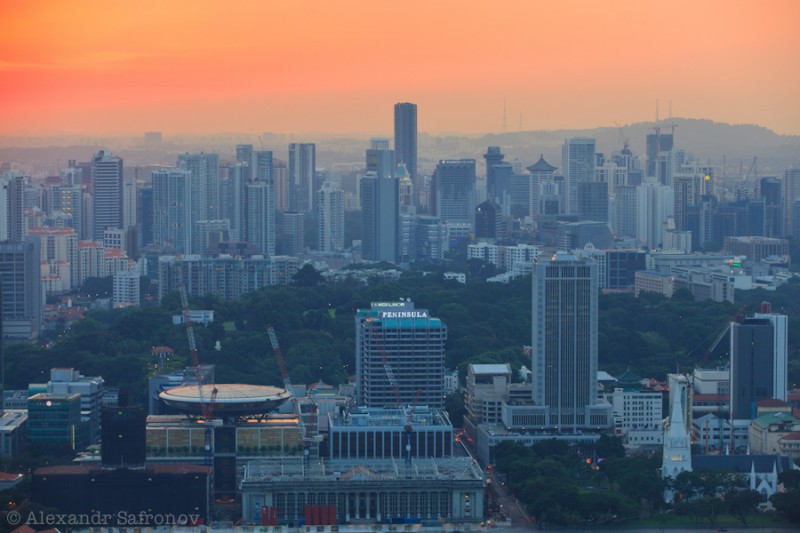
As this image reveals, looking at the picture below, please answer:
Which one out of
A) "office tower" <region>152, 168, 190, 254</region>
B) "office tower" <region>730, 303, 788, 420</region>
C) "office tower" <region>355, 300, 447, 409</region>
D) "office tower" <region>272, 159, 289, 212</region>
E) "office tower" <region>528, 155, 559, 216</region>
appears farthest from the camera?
"office tower" <region>528, 155, 559, 216</region>

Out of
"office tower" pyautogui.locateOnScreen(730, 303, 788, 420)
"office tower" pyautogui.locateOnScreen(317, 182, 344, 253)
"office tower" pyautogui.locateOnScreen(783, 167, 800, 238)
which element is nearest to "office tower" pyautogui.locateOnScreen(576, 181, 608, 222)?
"office tower" pyautogui.locateOnScreen(783, 167, 800, 238)

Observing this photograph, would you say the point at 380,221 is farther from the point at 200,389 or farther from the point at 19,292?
the point at 200,389

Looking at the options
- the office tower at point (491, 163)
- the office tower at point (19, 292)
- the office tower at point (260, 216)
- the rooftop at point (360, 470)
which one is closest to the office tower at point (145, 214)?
the office tower at point (260, 216)

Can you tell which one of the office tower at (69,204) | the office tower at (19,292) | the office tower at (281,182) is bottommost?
the office tower at (19,292)

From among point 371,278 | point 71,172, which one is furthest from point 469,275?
point 71,172

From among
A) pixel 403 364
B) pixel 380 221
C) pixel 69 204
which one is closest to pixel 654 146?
pixel 380 221

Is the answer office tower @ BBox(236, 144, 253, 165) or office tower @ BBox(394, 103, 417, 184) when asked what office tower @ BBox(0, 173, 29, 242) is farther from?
office tower @ BBox(394, 103, 417, 184)

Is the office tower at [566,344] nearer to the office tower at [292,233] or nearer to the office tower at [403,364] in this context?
the office tower at [403,364]
